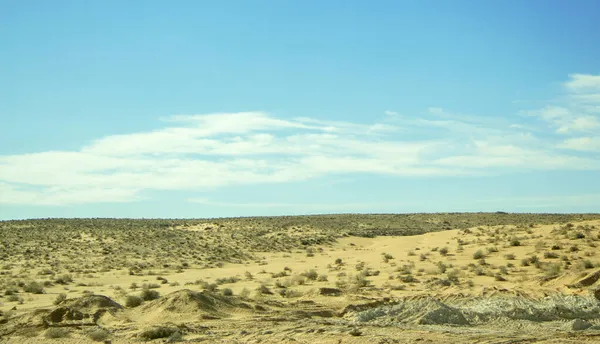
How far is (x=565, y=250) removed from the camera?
3550 cm

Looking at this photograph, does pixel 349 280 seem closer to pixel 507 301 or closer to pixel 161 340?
pixel 507 301

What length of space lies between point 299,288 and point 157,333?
1303 cm

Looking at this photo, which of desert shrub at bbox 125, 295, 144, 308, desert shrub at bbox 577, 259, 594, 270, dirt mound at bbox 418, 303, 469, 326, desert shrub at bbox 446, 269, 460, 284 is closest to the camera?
dirt mound at bbox 418, 303, 469, 326

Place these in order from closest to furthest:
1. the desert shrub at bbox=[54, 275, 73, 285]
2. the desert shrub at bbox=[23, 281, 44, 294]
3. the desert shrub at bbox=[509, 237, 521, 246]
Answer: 1. the desert shrub at bbox=[23, 281, 44, 294]
2. the desert shrub at bbox=[54, 275, 73, 285]
3. the desert shrub at bbox=[509, 237, 521, 246]

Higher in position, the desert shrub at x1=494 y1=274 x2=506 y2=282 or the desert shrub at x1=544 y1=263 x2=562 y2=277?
the desert shrub at x1=544 y1=263 x2=562 y2=277

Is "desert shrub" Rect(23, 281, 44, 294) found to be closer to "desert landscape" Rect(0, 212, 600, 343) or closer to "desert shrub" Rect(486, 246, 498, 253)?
"desert landscape" Rect(0, 212, 600, 343)

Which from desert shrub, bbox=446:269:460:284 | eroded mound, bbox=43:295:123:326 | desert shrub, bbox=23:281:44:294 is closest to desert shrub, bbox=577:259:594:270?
desert shrub, bbox=446:269:460:284

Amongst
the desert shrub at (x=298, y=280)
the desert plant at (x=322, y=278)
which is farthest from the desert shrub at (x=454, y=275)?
the desert shrub at (x=298, y=280)

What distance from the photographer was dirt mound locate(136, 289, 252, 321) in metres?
19.4

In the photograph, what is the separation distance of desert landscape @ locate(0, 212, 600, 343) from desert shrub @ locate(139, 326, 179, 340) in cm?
3

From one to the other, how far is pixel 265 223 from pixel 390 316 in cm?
5983

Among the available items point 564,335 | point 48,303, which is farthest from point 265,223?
point 564,335

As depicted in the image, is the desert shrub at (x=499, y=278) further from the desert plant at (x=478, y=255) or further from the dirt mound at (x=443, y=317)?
the dirt mound at (x=443, y=317)

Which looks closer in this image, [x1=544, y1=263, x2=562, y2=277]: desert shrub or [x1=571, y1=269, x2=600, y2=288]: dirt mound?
[x1=571, y1=269, x2=600, y2=288]: dirt mound
